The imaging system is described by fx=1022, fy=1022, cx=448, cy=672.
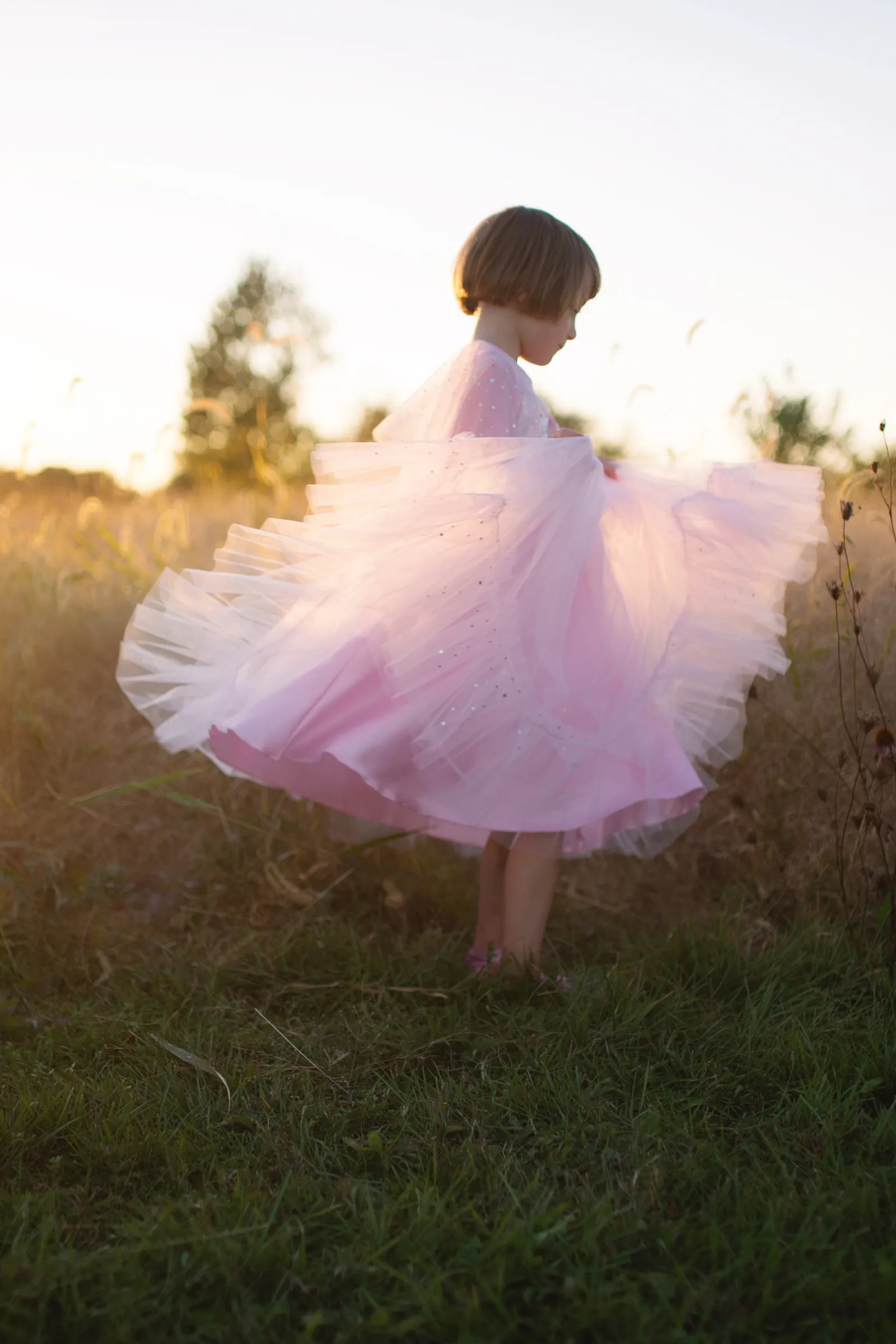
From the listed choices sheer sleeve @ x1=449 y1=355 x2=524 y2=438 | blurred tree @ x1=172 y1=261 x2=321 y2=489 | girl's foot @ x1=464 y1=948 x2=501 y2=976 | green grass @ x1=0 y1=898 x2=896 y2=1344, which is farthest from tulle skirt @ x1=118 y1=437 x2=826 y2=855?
blurred tree @ x1=172 y1=261 x2=321 y2=489

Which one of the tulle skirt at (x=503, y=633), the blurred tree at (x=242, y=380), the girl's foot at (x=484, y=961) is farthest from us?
the blurred tree at (x=242, y=380)

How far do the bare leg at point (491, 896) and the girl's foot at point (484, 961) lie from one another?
59 mm

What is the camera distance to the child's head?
8.00 feet

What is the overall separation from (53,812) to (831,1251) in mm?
2436

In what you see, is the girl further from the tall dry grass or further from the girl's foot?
the tall dry grass

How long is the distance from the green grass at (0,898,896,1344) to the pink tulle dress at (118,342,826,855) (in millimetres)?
422

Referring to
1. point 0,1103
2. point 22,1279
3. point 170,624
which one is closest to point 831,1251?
point 22,1279

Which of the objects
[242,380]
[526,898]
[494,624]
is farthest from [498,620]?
[242,380]

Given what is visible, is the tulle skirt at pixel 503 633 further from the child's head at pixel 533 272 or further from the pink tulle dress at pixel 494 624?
the child's head at pixel 533 272

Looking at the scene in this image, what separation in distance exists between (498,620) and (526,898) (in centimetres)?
66

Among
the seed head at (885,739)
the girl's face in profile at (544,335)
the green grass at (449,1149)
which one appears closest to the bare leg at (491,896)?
the green grass at (449,1149)

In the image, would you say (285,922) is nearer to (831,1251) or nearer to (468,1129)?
(468,1129)

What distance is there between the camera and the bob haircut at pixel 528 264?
244 centimetres

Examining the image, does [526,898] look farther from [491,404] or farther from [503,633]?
[491,404]
